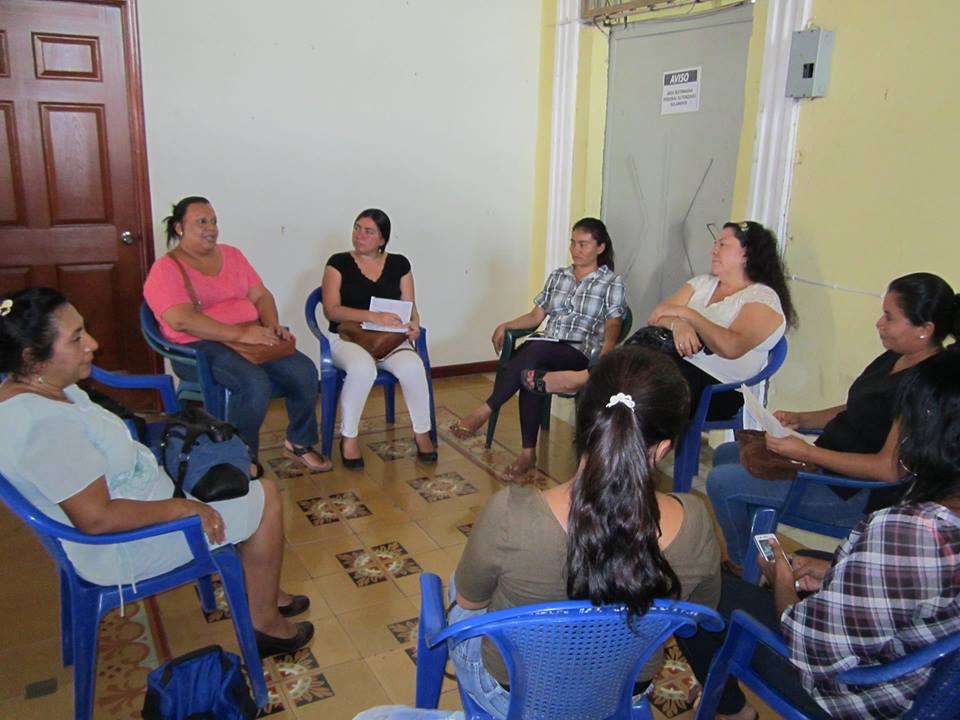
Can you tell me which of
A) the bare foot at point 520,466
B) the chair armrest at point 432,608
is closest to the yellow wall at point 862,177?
the bare foot at point 520,466

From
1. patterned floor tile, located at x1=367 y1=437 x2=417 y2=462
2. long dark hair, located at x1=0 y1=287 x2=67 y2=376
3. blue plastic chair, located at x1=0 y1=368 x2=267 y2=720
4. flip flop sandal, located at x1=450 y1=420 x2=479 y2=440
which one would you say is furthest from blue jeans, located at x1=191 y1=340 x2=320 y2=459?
long dark hair, located at x1=0 y1=287 x2=67 y2=376

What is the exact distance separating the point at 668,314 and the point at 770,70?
105cm

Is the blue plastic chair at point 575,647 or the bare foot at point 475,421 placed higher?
the blue plastic chair at point 575,647

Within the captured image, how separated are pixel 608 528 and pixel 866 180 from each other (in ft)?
7.30

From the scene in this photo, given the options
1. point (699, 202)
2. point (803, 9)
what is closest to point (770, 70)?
point (803, 9)

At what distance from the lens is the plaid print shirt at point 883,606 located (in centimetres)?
118

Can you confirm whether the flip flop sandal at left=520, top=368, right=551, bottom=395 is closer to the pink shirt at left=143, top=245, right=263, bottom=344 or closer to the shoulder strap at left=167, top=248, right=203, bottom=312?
the pink shirt at left=143, top=245, right=263, bottom=344

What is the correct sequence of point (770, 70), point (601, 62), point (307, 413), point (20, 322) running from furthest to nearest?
point (601, 62)
point (307, 413)
point (770, 70)
point (20, 322)

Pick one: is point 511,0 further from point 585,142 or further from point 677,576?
point 677,576

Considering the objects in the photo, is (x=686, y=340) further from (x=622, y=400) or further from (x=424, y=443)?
(x=622, y=400)

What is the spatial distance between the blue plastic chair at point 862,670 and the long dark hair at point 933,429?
23cm

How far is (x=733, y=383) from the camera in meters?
2.90

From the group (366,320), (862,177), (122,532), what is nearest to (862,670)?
(122,532)

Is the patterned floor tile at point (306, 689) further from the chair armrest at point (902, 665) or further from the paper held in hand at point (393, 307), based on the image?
the paper held in hand at point (393, 307)
